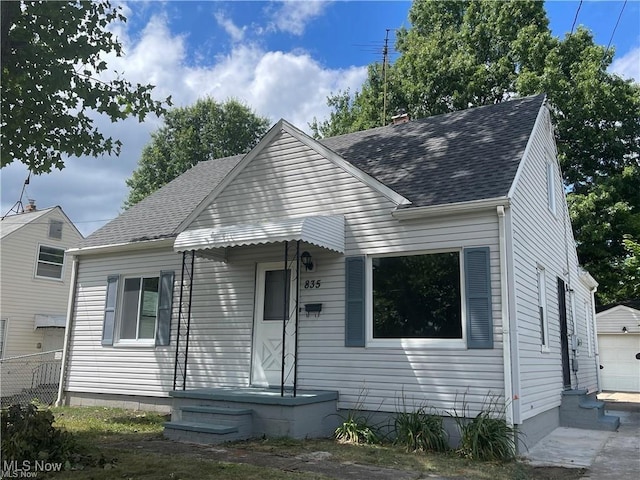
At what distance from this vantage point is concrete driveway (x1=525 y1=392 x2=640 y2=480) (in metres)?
6.02

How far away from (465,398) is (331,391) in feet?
6.75

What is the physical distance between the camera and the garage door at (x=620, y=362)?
61.7ft

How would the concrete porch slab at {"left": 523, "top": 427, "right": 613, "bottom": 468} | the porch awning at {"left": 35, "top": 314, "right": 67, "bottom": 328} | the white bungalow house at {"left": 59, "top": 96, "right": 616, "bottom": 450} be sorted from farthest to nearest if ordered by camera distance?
the porch awning at {"left": 35, "top": 314, "right": 67, "bottom": 328} → the white bungalow house at {"left": 59, "top": 96, "right": 616, "bottom": 450} → the concrete porch slab at {"left": 523, "top": 427, "right": 613, "bottom": 468}

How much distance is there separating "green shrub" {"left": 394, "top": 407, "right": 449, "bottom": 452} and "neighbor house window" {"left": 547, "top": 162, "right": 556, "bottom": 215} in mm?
6011

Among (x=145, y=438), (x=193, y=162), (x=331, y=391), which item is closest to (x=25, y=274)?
(x=193, y=162)

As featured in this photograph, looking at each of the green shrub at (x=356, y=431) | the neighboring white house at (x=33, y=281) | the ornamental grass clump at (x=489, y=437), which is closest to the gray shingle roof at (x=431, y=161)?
the ornamental grass clump at (x=489, y=437)

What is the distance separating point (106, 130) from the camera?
859cm

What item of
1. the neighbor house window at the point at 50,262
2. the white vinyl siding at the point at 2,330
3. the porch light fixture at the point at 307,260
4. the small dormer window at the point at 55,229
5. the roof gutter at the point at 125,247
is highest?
the small dormer window at the point at 55,229

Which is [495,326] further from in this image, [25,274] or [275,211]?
[25,274]

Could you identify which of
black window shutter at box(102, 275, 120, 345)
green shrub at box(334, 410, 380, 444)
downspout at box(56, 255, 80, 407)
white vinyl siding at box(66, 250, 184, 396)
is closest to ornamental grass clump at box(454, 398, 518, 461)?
green shrub at box(334, 410, 380, 444)

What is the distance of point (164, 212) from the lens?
12539 mm

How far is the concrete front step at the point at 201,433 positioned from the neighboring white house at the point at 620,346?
1706 centimetres

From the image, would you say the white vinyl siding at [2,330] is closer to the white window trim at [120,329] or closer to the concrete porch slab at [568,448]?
the white window trim at [120,329]

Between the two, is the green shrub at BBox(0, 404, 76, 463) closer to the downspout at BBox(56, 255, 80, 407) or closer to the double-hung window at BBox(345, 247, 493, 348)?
the double-hung window at BBox(345, 247, 493, 348)
